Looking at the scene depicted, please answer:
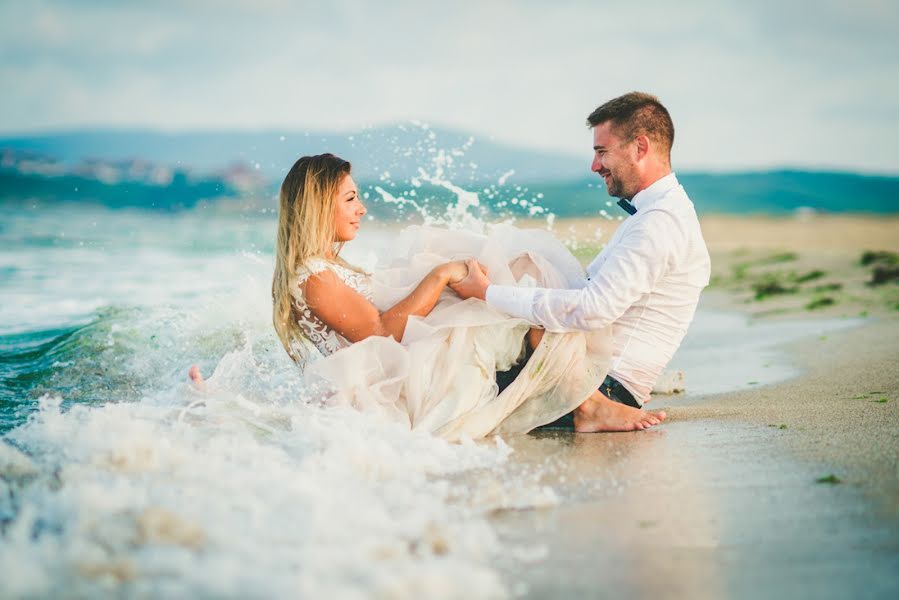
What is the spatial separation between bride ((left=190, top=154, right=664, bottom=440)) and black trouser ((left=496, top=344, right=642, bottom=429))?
13 millimetres

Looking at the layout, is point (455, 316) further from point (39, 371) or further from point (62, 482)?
point (39, 371)

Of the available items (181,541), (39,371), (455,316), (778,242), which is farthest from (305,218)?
(778,242)

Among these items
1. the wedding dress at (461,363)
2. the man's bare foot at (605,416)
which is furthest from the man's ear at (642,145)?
the man's bare foot at (605,416)

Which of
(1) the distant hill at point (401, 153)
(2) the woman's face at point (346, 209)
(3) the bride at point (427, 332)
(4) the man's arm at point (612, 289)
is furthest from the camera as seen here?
(1) the distant hill at point (401, 153)

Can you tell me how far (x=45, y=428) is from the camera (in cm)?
Answer: 452

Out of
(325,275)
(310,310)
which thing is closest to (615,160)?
(325,275)

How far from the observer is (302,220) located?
16.6ft

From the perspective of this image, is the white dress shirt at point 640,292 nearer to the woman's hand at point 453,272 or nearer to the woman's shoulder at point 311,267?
the woman's hand at point 453,272

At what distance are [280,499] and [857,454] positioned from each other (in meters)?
2.67

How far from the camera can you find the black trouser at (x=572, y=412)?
5008 mm

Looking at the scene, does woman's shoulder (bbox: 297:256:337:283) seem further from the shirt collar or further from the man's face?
the shirt collar

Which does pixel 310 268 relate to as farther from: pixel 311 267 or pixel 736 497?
pixel 736 497

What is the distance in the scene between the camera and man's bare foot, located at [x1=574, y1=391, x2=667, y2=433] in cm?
497

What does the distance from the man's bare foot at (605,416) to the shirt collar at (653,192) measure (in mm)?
1118
